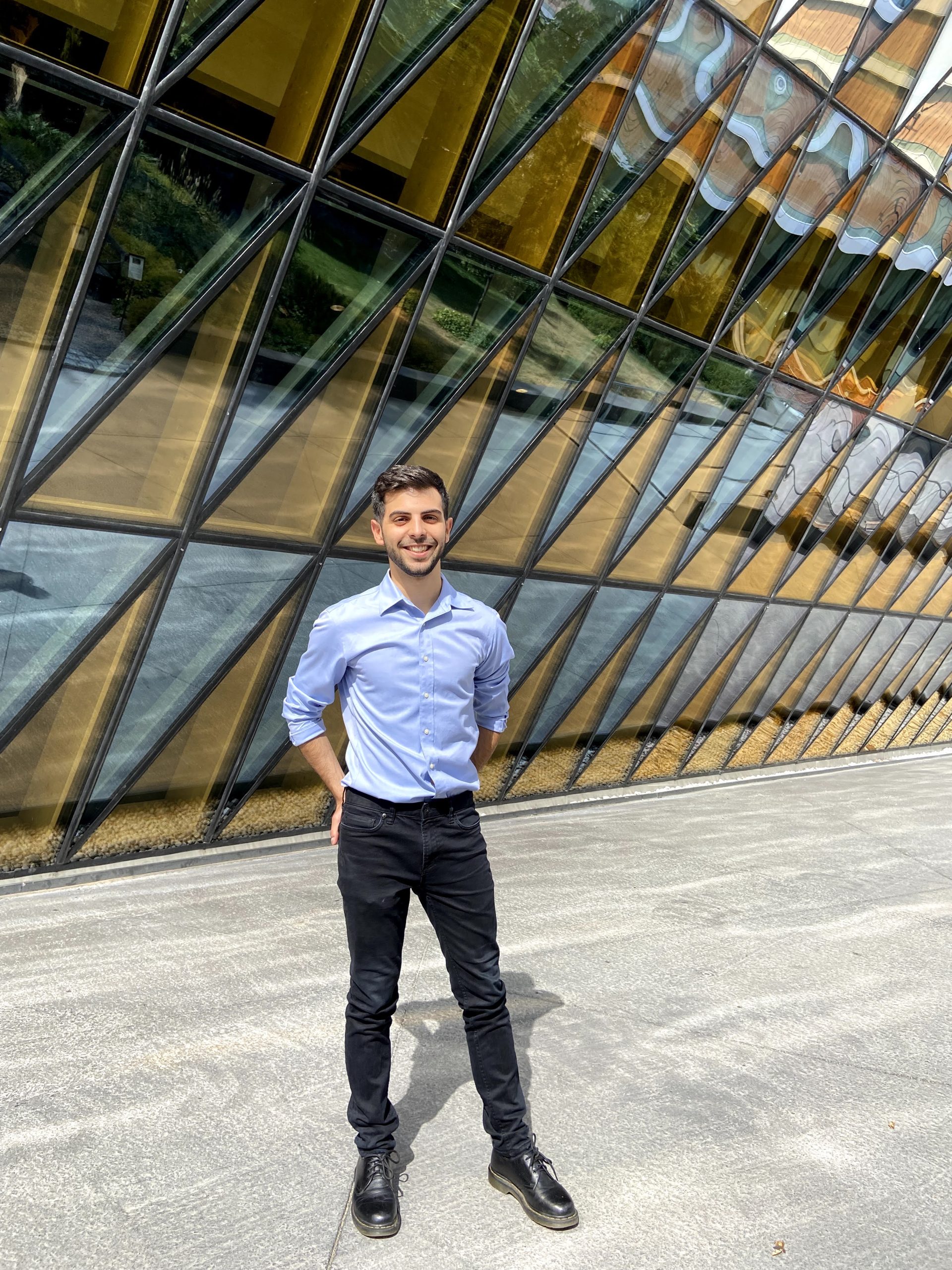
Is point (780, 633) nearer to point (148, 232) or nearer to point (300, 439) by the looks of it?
point (300, 439)

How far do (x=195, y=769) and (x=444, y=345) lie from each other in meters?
3.91

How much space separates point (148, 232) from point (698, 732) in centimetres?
1099

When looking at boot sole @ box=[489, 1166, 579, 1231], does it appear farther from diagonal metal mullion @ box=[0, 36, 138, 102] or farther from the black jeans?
diagonal metal mullion @ box=[0, 36, 138, 102]

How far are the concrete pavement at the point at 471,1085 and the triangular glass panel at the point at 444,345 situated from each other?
3.34 m

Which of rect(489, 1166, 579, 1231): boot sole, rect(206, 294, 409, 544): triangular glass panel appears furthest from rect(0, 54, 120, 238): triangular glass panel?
rect(489, 1166, 579, 1231): boot sole

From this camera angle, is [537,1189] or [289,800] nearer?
[537,1189]

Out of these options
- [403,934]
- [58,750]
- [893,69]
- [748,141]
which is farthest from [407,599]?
[893,69]

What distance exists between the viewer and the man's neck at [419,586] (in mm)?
4141

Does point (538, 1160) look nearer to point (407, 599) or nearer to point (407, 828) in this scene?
point (407, 828)

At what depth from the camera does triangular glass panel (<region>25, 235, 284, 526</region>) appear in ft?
24.9

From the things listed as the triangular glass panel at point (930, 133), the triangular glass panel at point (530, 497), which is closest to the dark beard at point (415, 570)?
the triangular glass panel at point (530, 497)

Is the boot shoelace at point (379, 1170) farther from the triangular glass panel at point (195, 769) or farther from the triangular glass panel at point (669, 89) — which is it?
the triangular glass panel at point (669, 89)

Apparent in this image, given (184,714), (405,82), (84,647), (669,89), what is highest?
(669,89)

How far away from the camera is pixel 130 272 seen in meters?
7.30
